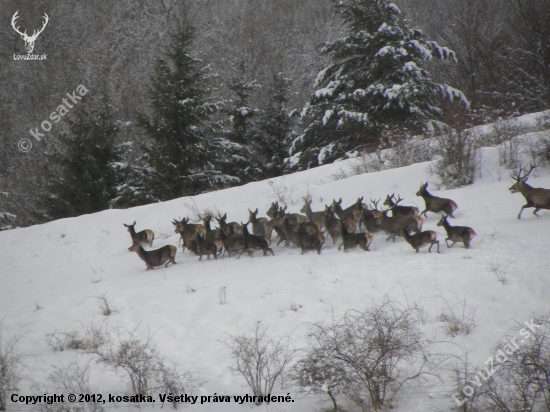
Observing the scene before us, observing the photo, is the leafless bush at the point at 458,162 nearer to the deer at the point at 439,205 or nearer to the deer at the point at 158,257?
the deer at the point at 439,205

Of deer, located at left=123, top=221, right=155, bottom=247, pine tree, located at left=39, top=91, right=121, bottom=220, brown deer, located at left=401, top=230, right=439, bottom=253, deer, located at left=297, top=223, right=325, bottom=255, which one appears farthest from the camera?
pine tree, located at left=39, top=91, right=121, bottom=220

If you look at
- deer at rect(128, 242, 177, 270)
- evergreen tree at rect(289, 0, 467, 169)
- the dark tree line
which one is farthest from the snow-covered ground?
evergreen tree at rect(289, 0, 467, 169)

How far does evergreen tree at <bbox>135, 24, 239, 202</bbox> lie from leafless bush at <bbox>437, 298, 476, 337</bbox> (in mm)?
19193

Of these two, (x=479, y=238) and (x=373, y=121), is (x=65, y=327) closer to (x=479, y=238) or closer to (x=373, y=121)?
(x=479, y=238)

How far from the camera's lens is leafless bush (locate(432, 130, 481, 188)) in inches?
479

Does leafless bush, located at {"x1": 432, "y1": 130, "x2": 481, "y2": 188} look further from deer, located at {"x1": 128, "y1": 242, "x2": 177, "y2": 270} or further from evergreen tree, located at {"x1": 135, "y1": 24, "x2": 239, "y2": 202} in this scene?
evergreen tree, located at {"x1": 135, "y1": 24, "x2": 239, "y2": 202}

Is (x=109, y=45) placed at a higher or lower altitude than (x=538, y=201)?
higher

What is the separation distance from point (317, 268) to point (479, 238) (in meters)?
3.18

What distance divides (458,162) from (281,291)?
Answer: 300 inches

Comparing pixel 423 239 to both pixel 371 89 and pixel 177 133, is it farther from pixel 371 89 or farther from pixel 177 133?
pixel 177 133

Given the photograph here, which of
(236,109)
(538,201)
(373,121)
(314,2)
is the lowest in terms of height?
(538,201)

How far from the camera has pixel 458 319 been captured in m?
5.64

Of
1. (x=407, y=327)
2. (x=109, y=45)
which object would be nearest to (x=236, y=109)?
(x=407, y=327)

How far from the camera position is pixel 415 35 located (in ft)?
74.5
